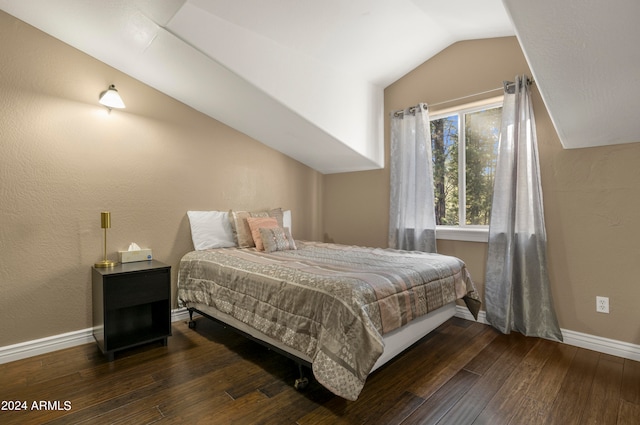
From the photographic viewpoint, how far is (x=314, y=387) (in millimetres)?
1910

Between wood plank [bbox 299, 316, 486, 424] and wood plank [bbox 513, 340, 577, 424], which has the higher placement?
wood plank [bbox 299, 316, 486, 424]

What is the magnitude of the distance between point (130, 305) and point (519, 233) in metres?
3.15

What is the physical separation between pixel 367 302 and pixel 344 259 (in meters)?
0.86

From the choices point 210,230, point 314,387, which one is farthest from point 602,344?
point 210,230

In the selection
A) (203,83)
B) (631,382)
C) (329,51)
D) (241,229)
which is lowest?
(631,382)

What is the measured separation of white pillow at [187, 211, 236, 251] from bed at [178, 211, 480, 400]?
0.21 m

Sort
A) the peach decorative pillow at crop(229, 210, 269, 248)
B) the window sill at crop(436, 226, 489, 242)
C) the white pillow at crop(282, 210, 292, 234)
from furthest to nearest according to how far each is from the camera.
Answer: the white pillow at crop(282, 210, 292, 234) → the peach decorative pillow at crop(229, 210, 269, 248) → the window sill at crop(436, 226, 489, 242)

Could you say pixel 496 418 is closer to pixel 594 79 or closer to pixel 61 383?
pixel 594 79

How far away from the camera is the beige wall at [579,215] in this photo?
233 centimetres

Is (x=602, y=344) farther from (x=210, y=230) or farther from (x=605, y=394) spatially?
(x=210, y=230)

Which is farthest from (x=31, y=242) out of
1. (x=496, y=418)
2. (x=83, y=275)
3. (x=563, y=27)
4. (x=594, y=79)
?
(x=594, y=79)

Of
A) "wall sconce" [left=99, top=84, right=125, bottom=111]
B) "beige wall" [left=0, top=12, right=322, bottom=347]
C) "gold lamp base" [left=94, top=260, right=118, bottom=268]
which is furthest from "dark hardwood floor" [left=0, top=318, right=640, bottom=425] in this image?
"wall sconce" [left=99, top=84, right=125, bottom=111]

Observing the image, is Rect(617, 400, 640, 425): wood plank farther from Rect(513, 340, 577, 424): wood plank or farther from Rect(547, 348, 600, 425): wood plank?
Rect(513, 340, 577, 424): wood plank

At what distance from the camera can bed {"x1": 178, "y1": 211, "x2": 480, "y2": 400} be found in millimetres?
1626
